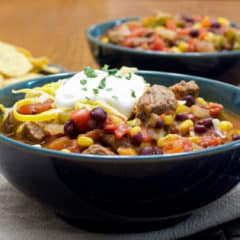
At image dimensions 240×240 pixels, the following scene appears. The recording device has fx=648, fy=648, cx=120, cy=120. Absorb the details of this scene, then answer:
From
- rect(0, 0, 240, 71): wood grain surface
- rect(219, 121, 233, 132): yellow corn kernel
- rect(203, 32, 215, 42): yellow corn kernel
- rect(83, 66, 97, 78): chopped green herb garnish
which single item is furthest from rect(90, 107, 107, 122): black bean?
rect(0, 0, 240, 71): wood grain surface

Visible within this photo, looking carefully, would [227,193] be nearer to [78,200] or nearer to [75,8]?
[78,200]

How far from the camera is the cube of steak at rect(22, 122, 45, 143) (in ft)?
5.35

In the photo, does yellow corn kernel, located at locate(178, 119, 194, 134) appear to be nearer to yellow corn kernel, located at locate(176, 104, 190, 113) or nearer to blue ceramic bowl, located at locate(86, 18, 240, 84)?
yellow corn kernel, located at locate(176, 104, 190, 113)

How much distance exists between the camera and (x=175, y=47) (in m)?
2.72

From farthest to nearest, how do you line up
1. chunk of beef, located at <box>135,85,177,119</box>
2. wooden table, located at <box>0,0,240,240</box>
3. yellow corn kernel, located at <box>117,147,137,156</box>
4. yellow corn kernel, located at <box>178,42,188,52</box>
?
wooden table, located at <box>0,0,240,240</box>
yellow corn kernel, located at <box>178,42,188,52</box>
chunk of beef, located at <box>135,85,177,119</box>
yellow corn kernel, located at <box>117,147,137,156</box>

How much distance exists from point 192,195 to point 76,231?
30cm

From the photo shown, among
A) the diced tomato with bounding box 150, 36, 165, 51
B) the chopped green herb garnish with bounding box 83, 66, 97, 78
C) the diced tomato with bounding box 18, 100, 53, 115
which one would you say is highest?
the chopped green herb garnish with bounding box 83, 66, 97, 78

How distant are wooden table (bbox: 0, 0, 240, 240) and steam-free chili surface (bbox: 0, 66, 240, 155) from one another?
1.26 meters

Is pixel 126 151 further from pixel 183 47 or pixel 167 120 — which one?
pixel 183 47

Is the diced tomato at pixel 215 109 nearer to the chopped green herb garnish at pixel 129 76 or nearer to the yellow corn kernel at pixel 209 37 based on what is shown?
the chopped green herb garnish at pixel 129 76

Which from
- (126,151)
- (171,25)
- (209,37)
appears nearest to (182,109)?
(126,151)

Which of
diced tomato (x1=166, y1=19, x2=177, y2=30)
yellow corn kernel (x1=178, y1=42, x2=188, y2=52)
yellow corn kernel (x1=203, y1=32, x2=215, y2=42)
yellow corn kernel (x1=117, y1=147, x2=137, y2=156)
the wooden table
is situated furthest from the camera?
the wooden table

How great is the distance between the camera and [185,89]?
185cm

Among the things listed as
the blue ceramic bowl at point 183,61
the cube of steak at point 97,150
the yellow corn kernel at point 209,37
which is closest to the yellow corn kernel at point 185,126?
the cube of steak at point 97,150
